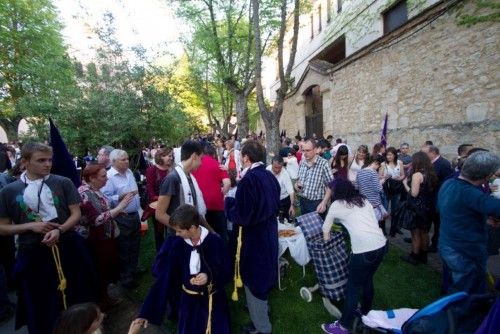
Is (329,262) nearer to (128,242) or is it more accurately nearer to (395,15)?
(128,242)

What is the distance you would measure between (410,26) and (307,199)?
843cm

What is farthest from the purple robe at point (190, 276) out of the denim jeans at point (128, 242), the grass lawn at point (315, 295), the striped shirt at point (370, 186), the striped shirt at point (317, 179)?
the striped shirt at point (370, 186)

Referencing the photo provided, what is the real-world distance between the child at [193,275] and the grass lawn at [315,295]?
99cm

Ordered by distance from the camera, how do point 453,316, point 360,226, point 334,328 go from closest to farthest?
point 453,316, point 360,226, point 334,328

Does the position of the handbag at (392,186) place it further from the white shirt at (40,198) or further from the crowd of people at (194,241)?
the white shirt at (40,198)

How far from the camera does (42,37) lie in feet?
64.8

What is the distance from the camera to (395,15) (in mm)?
14688

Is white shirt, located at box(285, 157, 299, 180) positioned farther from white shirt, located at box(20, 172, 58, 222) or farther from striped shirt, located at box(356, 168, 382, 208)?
white shirt, located at box(20, 172, 58, 222)

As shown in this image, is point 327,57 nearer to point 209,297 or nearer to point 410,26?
point 410,26

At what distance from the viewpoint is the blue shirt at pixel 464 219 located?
8.60 feet

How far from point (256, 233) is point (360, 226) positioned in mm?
1089

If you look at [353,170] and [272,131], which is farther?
[272,131]

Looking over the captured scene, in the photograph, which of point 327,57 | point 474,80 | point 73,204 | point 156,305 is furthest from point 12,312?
point 327,57

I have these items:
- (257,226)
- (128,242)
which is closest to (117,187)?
(128,242)
